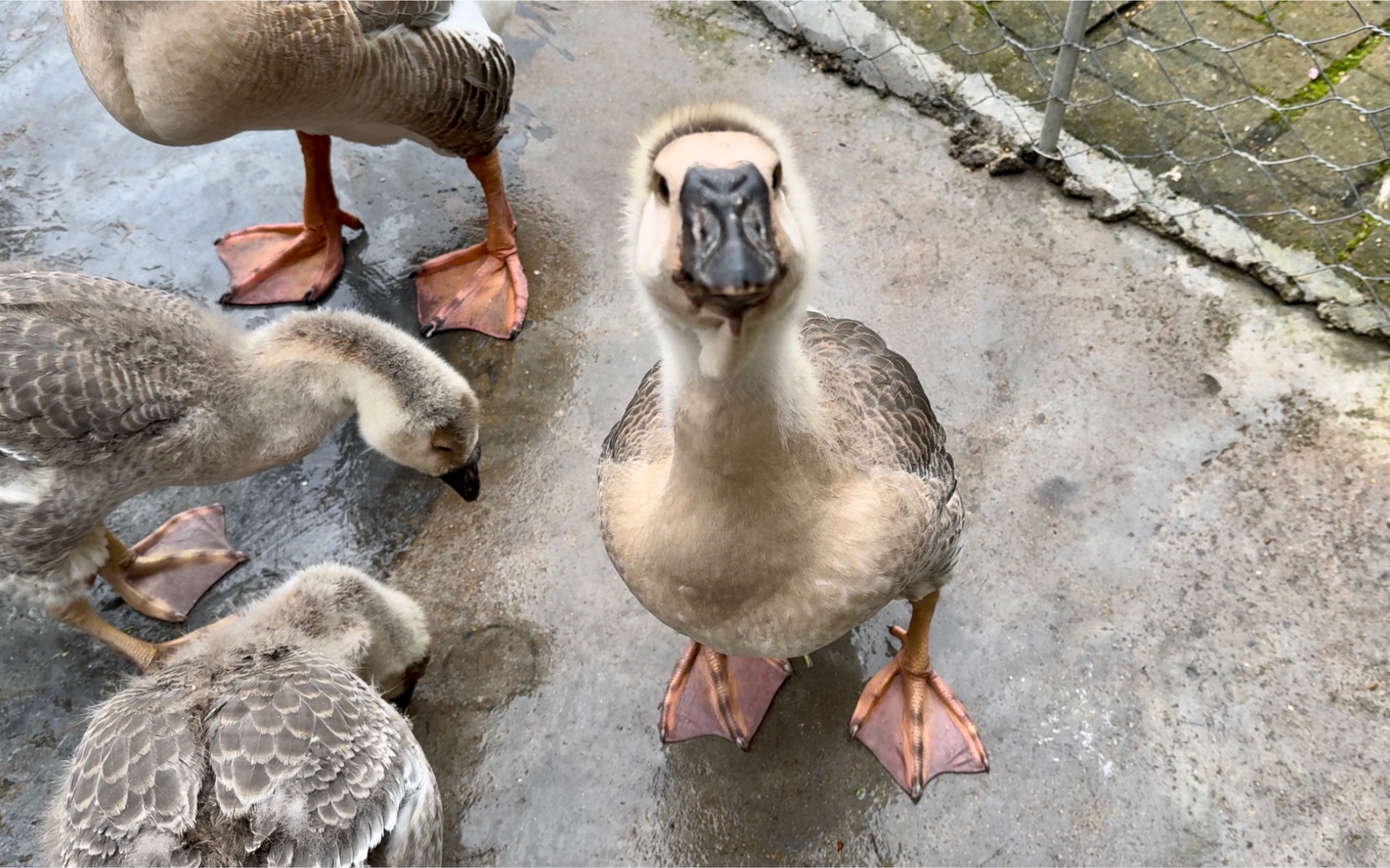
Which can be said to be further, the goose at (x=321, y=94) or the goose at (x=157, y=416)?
the goose at (x=321, y=94)

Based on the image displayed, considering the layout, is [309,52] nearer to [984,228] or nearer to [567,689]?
[567,689]

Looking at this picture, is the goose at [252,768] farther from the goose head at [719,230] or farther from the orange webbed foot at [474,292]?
the orange webbed foot at [474,292]

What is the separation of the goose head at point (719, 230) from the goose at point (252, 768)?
153cm

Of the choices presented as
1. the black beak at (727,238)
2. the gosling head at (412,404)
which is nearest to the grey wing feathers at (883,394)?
the black beak at (727,238)

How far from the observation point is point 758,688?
3006mm

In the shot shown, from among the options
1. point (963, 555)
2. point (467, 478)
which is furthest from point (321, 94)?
point (963, 555)

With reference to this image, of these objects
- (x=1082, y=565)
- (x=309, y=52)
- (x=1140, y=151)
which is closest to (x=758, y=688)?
(x=1082, y=565)

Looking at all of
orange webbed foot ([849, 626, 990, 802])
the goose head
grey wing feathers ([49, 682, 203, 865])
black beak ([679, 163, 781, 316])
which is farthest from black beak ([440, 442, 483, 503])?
black beak ([679, 163, 781, 316])

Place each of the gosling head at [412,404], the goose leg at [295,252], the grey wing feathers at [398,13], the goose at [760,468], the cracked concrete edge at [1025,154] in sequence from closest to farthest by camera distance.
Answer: the goose at [760,468], the gosling head at [412,404], the grey wing feathers at [398,13], the cracked concrete edge at [1025,154], the goose leg at [295,252]

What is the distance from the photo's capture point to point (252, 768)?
2176mm

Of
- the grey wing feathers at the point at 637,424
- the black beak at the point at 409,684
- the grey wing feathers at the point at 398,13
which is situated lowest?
the black beak at the point at 409,684

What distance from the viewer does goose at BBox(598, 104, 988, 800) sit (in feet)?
4.48

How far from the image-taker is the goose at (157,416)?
257cm

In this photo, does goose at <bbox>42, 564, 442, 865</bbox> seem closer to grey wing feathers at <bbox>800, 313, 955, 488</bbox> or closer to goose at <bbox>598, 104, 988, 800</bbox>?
goose at <bbox>598, 104, 988, 800</bbox>
